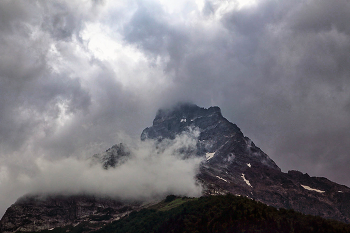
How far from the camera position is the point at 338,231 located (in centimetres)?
19912
